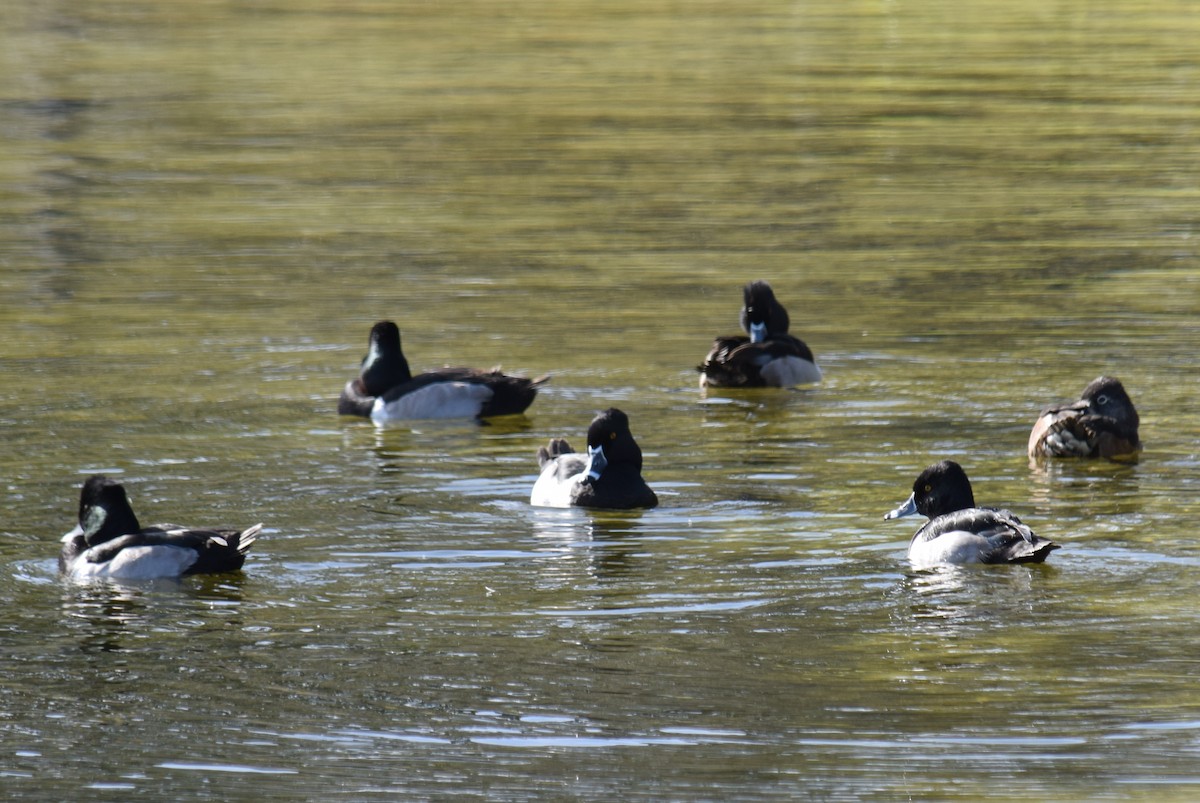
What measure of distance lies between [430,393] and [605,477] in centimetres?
367

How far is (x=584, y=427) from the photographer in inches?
665

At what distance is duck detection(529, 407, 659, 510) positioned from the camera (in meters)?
14.0

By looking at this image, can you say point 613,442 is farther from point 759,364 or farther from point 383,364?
point 759,364

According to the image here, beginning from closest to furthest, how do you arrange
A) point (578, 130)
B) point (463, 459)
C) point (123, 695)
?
point (123, 695), point (463, 459), point (578, 130)

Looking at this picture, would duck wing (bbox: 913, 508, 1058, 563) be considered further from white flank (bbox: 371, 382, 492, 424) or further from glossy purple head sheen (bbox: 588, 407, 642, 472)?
white flank (bbox: 371, 382, 492, 424)

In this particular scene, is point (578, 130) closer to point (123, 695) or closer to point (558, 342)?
point (558, 342)

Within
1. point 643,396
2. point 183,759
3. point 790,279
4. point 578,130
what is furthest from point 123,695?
point 578,130

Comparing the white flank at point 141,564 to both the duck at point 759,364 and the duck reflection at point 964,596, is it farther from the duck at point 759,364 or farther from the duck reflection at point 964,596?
the duck at point 759,364

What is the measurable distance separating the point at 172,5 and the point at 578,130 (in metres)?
28.7

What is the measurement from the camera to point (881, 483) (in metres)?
14.6

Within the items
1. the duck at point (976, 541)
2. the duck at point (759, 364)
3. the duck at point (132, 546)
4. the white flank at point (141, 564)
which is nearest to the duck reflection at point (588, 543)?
the duck at point (976, 541)

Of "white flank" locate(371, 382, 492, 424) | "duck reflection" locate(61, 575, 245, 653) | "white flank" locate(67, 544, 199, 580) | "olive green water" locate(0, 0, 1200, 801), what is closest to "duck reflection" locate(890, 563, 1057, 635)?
"olive green water" locate(0, 0, 1200, 801)

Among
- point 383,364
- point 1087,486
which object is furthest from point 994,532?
point 383,364

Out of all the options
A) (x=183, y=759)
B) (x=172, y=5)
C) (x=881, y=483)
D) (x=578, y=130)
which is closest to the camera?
(x=183, y=759)
